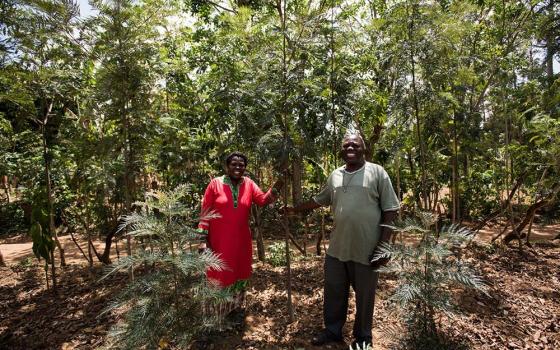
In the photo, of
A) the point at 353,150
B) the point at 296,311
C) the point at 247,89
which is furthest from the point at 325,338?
the point at 247,89

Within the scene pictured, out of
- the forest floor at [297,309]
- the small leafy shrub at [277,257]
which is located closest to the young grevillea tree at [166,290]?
the forest floor at [297,309]

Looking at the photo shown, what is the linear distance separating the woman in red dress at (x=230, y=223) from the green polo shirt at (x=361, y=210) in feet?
2.77

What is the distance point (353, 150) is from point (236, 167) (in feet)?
3.63

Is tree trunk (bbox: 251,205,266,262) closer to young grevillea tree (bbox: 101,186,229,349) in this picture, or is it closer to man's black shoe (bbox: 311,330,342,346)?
man's black shoe (bbox: 311,330,342,346)

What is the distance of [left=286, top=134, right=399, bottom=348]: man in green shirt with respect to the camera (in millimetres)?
2912

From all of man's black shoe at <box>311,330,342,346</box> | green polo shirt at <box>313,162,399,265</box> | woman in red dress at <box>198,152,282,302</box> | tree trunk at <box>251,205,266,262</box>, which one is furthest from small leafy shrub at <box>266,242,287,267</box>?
green polo shirt at <box>313,162,399,265</box>

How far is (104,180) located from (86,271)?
2.61 meters

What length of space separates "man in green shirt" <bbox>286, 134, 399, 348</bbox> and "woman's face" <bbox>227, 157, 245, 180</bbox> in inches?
34.7

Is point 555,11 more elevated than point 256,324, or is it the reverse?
point 555,11

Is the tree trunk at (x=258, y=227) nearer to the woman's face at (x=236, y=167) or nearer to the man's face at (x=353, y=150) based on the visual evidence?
the woman's face at (x=236, y=167)

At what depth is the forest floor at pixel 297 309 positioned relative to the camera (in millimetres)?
3570

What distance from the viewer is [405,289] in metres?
2.40

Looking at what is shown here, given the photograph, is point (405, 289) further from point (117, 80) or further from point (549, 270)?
point (549, 270)

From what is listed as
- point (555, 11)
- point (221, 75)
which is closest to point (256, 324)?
point (221, 75)
